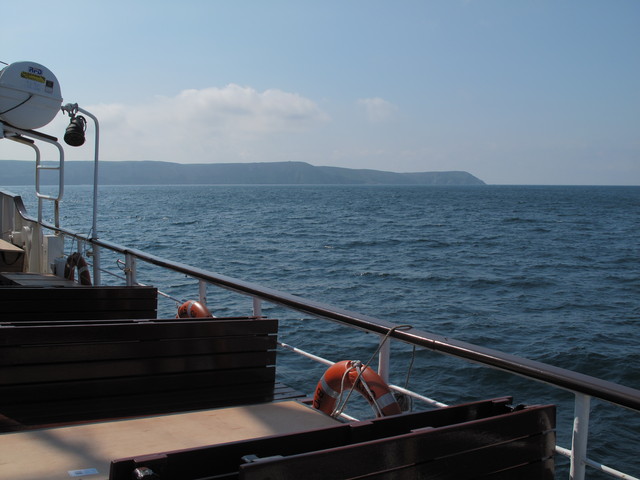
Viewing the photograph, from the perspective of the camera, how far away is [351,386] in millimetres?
2650

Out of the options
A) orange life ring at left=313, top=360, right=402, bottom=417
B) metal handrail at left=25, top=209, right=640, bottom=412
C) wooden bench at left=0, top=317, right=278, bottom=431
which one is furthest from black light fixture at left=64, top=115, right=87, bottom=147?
orange life ring at left=313, top=360, right=402, bottom=417

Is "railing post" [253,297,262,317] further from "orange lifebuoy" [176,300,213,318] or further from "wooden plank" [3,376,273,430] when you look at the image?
"wooden plank" [3,376,273,430]

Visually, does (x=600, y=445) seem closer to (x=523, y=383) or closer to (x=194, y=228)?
(x=523, y=383)

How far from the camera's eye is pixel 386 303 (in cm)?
1722

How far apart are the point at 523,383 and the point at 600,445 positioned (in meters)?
2.43

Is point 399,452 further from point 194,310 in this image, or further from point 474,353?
point 194,310

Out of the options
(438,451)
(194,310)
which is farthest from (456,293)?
(438,451)

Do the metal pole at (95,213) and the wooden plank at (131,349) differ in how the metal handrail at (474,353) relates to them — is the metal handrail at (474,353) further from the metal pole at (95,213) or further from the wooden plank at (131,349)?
the metal pole at (95,213)

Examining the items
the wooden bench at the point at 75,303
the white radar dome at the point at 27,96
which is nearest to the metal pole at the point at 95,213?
the white radar dome at the point at 27,96

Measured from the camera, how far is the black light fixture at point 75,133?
7.02 meters

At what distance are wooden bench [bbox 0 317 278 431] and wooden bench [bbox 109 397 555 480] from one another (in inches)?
50.5

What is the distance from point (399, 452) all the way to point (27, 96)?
23.9 ft

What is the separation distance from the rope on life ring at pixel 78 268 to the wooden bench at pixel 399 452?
16.7 feet

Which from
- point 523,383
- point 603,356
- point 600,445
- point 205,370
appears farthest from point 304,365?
point 205,370
